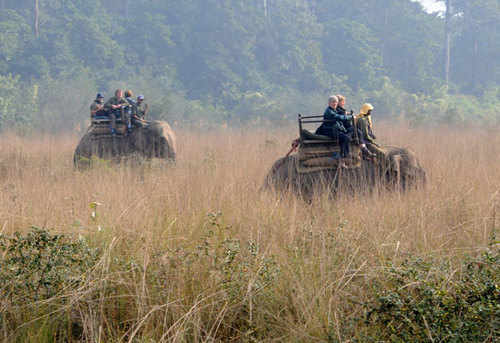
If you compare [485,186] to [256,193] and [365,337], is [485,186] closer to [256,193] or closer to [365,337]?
[256,193]

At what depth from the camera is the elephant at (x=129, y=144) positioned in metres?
11.2

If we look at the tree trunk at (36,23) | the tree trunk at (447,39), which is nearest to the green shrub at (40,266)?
the tree trunk at (36,23)

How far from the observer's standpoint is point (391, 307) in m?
3.22

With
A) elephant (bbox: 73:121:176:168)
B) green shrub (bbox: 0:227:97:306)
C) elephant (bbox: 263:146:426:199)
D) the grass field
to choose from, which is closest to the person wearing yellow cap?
elephant (bbox: 263:146:426:199)

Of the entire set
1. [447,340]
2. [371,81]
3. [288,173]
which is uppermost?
[371,81]

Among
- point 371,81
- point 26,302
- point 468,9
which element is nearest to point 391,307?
point 26,302

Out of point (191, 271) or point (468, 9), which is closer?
point (191, 271)

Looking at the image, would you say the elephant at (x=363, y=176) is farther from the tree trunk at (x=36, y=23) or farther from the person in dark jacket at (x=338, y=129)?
the tree trunk at (x=36, y=23)

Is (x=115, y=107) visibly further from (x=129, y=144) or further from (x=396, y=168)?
(x=396, y=168)

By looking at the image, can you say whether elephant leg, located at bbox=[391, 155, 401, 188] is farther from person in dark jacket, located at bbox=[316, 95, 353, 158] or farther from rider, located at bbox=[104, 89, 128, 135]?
rider, located at bbox=[104, 89, 128, 135]

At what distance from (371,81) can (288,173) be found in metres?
31.0

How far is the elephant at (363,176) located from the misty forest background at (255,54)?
62.8 feet

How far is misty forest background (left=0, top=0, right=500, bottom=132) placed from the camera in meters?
30.9

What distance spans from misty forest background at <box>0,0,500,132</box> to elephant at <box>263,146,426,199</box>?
62.8 ft
